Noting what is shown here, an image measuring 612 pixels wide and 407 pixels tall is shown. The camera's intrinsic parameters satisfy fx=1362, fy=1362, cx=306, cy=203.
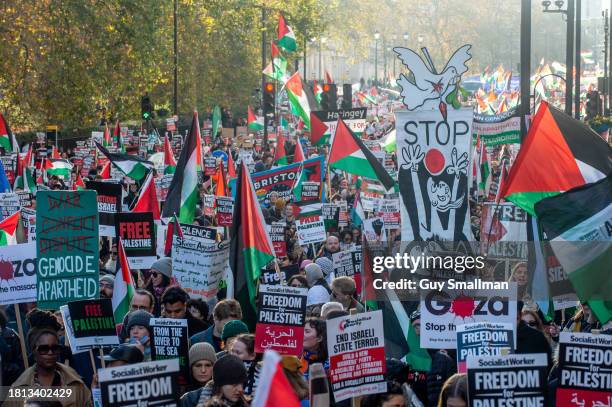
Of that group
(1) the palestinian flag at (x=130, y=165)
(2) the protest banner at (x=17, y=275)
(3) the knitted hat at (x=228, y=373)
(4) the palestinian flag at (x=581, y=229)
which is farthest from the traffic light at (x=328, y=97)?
(3) the knitted hat at (x=228, y=373)

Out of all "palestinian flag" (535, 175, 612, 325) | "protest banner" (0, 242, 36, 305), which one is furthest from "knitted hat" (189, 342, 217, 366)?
"palestinian flag" (535, 175, 612, 325)

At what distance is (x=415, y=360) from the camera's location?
934 centimetres

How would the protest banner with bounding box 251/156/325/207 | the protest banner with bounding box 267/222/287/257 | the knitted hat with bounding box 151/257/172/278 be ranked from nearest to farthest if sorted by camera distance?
the knitted hat with bounding box 151/257/172/278 → the protest banner with bounding box 267/222/287/257 → the protest banner with bounding box 251/156/325/207

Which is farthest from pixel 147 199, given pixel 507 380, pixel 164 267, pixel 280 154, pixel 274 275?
pixel 280 154

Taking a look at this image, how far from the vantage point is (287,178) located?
1905cm

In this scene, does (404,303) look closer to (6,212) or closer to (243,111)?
(6,212)

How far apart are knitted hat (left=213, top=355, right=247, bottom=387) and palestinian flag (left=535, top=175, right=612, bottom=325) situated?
12.8 feet

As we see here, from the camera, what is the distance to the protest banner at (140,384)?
6594 millimetres

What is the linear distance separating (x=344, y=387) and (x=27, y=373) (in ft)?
6.26

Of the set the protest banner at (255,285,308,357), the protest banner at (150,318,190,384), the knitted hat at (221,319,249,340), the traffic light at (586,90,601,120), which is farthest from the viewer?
the traffic light at (586,90,601,120)

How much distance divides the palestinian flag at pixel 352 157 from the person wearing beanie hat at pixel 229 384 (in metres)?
11.0

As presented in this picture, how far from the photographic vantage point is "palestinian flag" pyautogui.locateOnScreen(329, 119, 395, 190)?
1803 cm

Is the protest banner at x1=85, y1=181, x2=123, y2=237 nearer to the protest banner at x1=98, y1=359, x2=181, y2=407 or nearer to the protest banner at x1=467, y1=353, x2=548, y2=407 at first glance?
the protest banner at x1=98, y1=359, x2=181, y2=407

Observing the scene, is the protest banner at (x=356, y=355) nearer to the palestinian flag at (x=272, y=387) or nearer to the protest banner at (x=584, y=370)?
the protest banner at (x=584, y=370)
